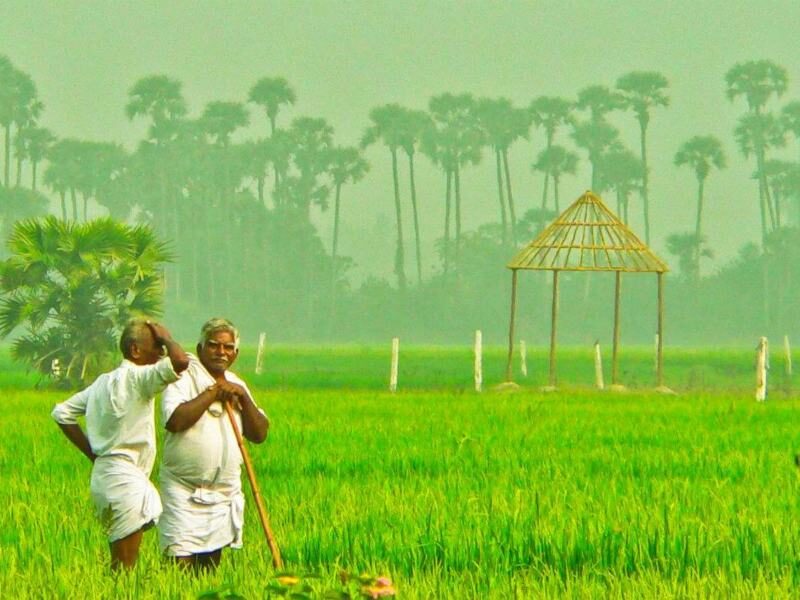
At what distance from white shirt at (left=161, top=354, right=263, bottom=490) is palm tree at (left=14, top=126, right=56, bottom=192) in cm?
10327

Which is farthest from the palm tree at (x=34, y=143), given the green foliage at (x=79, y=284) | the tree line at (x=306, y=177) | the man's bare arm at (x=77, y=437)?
the man's bare arm at (x=77, y=437)

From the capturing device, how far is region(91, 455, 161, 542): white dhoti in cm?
675

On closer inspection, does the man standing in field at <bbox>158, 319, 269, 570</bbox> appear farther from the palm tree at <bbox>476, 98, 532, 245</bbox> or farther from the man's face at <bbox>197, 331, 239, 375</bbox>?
the palm tree at <bbox>476, 98, 532, 245</bbox>

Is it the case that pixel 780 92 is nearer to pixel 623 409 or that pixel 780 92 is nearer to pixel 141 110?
pixel 141 110

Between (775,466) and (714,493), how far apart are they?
9.94 feet

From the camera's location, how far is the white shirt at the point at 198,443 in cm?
676

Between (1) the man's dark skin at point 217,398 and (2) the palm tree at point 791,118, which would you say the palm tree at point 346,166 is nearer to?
(2) the palm tree at point 791,118

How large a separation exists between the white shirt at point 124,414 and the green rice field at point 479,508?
1.82 feet

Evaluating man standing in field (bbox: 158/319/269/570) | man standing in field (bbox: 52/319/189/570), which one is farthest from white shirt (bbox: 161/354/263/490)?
man standing in field (bbox: 52/319/189/570)

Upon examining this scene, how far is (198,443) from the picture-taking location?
676cm

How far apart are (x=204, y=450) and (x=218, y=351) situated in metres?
0.45

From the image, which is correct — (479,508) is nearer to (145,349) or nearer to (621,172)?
(145,349)

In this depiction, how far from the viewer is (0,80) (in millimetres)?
110062

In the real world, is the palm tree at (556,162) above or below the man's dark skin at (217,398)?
above
